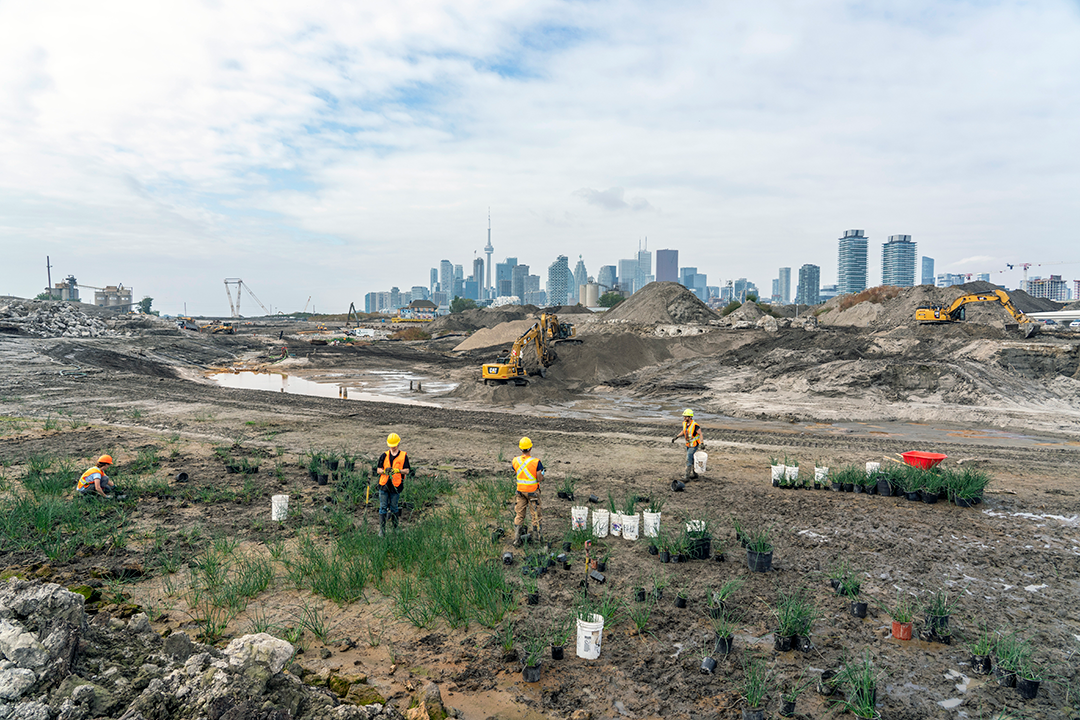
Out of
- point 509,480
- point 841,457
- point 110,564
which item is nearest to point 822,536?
point 509,480

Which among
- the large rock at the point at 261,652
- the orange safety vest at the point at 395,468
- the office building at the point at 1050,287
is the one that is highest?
the office building at the point at 1050,287

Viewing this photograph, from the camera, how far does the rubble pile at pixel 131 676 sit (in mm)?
3727

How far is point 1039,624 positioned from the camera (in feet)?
21.0

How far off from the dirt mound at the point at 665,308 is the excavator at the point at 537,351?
13.6 metres

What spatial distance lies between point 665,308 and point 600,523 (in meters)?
42.3

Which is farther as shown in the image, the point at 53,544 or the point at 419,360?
the point at 419,360

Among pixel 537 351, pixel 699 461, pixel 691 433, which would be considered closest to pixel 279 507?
pixel 691 433

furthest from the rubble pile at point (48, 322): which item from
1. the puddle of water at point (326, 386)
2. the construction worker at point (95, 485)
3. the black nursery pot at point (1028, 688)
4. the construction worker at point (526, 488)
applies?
the black nursery pot at point (1028, 688)

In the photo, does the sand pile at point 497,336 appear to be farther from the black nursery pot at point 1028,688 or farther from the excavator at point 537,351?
the black nursery pot at point 1028,688

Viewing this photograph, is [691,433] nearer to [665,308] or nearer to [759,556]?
[759,556]

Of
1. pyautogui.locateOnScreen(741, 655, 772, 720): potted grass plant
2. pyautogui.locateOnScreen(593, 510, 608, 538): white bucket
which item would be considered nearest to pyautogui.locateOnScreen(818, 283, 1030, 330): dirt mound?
pyautogui.locateOnScreen(593, 510, 608, 538): white bucket

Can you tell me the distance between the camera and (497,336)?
5306cm

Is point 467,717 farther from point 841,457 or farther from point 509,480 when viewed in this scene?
point 841,457

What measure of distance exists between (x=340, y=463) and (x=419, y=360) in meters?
31.7
